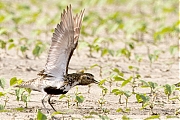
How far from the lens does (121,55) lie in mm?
11117

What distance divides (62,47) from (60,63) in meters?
0.18

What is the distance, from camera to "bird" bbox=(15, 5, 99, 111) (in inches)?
288

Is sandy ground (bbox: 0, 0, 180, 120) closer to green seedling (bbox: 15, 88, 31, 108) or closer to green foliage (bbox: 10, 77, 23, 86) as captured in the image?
green seedling (bbox: 15, 88, 31, 108)

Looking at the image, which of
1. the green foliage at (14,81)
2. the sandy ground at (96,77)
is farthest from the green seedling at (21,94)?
the sandy ground at (96,77)

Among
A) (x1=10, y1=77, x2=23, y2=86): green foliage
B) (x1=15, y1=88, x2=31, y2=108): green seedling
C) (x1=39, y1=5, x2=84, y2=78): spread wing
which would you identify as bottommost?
(x1=15, y1=88, x2=31, y2=108): green seedling

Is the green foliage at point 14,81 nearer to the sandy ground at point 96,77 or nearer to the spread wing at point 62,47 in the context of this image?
the sandy ground at point 96,77

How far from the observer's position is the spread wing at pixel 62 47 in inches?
287

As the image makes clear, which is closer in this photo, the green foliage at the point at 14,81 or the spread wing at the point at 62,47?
the spread wing at the point at 62,47

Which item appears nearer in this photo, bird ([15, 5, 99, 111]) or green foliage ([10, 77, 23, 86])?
bird ([15, 5, 99, 111])

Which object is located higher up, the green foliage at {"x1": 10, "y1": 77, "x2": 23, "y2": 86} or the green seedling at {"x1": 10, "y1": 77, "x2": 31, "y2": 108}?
the green foliage at {"x1": 10, "y1": 77, "x2": 23, "y2": 86}

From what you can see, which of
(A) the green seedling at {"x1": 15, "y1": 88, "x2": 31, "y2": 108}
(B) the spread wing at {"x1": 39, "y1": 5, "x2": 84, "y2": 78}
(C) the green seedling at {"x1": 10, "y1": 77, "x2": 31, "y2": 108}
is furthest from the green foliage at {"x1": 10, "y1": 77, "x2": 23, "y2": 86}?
(B) the spread wing at {"x1": 39, "y1": 5, "x2": 84, "y2": 78}

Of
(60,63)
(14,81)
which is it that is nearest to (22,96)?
(14,81)

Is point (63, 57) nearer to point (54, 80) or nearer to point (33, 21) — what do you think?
point (54, 80)

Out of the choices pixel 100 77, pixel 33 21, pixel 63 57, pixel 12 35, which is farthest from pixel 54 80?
pixel 33 21
